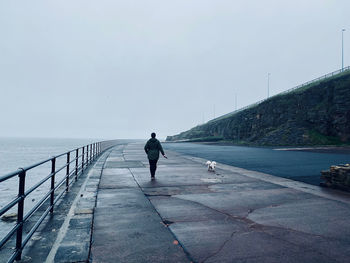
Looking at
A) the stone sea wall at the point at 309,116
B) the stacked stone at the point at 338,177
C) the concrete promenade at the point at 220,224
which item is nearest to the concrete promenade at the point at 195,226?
the concrete promenade at the point at 220,224

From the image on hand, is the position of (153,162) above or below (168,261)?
above

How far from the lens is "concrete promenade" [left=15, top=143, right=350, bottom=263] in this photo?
3.63m

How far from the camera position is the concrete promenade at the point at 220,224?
366cm

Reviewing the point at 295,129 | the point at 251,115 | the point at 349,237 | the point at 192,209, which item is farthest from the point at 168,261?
the point at 251,115

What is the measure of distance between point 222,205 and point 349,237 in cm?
265

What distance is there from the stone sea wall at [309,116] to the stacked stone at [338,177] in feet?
117

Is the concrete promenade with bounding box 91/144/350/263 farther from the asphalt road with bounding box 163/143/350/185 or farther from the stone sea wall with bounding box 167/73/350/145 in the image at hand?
the stone sea wall with bounding box 167/73/350/145

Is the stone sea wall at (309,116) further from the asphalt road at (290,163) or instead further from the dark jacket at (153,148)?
the dark jacket at (153,148)

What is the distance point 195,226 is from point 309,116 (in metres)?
46.6

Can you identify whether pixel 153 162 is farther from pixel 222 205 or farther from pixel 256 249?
pixel 256 249

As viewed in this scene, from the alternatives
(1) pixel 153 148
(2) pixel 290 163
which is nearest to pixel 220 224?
(1) pixel 153 148

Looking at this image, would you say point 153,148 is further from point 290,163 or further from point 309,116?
point 309,116

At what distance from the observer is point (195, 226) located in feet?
15.7

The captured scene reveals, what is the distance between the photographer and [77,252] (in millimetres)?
3648
